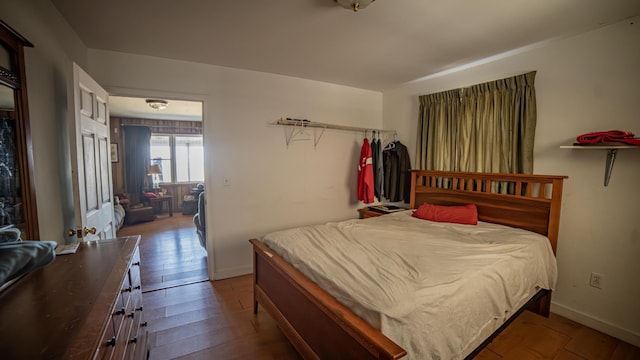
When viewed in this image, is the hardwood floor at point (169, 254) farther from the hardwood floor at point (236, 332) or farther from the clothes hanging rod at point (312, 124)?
the clothes hanging rod at point (312, 124)

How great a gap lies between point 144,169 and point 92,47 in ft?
16.1

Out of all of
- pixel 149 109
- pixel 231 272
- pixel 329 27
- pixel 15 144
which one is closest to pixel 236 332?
pixel 231 272

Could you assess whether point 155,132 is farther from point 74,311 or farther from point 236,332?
point 74,311

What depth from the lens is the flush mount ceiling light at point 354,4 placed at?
173 centimetres

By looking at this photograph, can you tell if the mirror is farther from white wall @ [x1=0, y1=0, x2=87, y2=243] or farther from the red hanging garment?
the red hanging garment

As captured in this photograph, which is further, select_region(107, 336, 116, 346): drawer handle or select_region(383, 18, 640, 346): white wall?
select_region(383, 18, 640, 346): white wall

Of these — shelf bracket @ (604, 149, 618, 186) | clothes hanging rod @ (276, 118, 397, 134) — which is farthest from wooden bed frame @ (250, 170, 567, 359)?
clothes hanging rod @ (276, 118, 397, 134)

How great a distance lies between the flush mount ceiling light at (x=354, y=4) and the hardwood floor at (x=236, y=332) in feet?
7.89

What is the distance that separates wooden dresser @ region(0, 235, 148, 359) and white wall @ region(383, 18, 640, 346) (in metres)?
3.25

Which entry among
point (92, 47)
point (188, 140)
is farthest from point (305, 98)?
point (188, 140)

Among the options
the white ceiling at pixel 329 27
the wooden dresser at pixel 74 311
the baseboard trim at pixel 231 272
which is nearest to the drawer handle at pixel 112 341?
the wooden dresser at pixel 74 311

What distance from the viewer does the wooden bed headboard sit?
239cm

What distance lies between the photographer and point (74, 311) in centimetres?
92

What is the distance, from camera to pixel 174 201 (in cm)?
730
